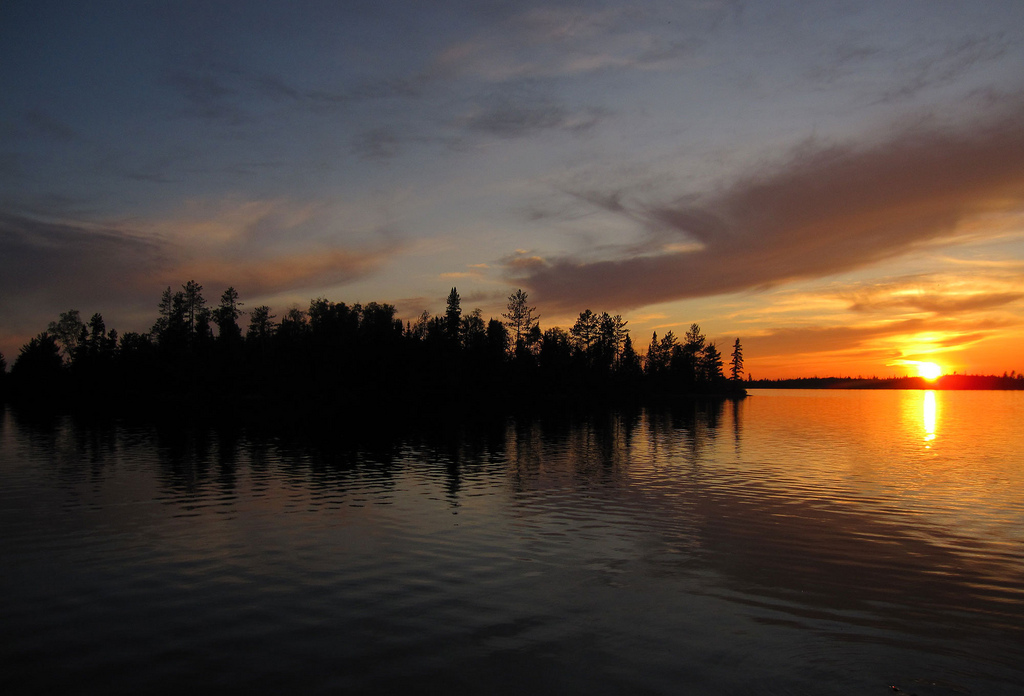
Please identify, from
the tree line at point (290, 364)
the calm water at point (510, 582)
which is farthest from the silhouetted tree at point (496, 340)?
the calm water at point (510, 582)

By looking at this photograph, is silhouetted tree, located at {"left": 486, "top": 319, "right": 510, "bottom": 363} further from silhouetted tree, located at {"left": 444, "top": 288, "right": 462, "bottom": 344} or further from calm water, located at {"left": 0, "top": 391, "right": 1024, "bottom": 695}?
calm water, located at {"left": 0, "top": 391, "right": 1024, "bottom": 695}

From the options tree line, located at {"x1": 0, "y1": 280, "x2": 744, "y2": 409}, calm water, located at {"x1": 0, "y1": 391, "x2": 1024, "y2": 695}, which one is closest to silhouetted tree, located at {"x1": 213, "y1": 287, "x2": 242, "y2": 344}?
tree line, located at {"x1": 0, "y1": 280, "x2": 744, "y2": 409}

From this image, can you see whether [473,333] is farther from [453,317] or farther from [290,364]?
[290,364]

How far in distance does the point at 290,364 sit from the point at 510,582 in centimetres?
13233

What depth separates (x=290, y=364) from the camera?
139 metres

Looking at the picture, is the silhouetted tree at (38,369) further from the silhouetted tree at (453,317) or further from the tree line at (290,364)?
the silhouetted tree at (453,317)

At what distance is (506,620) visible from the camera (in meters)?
14.0

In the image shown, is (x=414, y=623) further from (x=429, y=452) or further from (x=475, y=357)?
(x=475, y=357)

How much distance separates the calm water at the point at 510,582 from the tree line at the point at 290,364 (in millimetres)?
96635

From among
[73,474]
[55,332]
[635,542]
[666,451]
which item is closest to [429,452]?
[666,451]

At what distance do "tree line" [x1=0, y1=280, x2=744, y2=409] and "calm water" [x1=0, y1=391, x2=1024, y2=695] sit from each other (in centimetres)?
9664

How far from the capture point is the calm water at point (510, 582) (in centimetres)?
1167

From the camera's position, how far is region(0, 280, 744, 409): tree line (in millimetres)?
133750

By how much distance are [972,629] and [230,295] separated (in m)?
192
